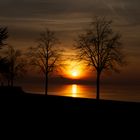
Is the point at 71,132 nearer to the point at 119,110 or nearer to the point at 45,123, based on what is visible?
the point at 45,123

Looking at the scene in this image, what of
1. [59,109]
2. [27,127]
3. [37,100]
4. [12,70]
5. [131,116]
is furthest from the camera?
[12,70]

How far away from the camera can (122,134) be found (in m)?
15.2

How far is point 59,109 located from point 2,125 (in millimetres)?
5135

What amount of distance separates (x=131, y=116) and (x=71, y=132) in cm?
413

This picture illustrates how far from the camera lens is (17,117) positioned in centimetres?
2003

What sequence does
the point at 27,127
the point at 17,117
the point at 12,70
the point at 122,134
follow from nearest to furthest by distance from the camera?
the point at 122,134 → the point at 27,127 → the point at 17,117 → the point at 12,70

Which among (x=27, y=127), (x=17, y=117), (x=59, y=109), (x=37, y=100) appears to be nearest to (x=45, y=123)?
(x=27, y=127)

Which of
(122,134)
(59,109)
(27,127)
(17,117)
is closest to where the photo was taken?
(122,134)

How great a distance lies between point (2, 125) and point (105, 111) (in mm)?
6039

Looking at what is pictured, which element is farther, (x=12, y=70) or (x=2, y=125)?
(x=12, y=70)

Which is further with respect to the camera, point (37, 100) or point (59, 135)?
point (37, 100)

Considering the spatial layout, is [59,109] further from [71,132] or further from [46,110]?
[71,132]

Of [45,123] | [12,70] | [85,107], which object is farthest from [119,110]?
[12,70]

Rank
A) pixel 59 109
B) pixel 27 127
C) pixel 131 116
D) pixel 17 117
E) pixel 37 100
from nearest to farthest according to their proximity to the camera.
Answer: pixel 27 127, pixel 131 116, pixel 17 117, pixel 59 109, pixel 37 100
